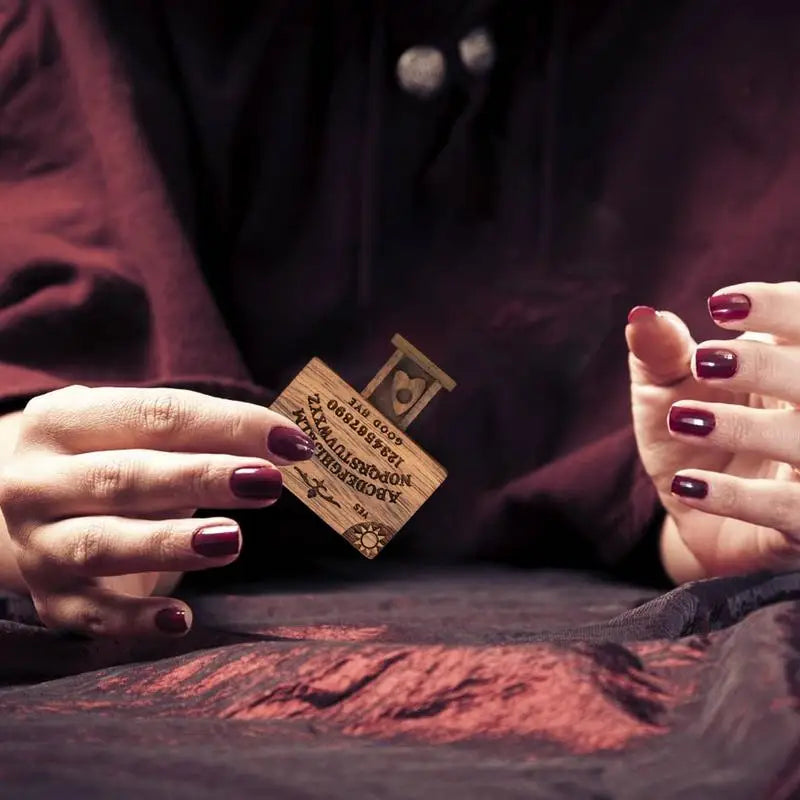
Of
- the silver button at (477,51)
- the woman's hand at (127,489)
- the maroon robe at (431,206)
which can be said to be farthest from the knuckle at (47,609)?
the silver button at (477,51)

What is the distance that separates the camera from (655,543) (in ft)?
2.61

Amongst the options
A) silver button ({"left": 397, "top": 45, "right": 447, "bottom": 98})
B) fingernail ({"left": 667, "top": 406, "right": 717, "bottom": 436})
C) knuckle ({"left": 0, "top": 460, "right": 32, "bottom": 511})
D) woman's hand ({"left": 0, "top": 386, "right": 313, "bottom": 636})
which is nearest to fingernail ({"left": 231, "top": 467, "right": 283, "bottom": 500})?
woman's hand ({"left": 0, "top": 386, "right": 313, "bottom": 636})

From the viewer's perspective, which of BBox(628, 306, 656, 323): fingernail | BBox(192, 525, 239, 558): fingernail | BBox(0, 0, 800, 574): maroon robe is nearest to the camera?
BBox(192, 525, 239, 558): fingernail

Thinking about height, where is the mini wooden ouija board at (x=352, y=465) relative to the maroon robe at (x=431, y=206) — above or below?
below

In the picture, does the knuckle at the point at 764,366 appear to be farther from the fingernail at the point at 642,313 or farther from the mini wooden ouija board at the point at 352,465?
the mini wooden ouija board at the point at 352,465

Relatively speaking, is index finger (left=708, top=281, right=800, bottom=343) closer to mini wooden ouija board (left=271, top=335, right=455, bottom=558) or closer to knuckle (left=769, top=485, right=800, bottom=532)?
knuckle (left=769, top=485, right=800, bottom=532)

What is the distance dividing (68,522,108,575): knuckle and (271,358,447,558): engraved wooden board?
0.51 ft

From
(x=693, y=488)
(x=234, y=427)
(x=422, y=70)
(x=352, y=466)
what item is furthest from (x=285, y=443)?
(x=422, y=70)

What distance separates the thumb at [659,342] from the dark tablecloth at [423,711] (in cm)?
14

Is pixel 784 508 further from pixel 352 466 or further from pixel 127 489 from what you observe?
pixel 127 489

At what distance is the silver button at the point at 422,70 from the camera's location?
0.79 meters

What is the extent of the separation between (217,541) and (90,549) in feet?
0.24

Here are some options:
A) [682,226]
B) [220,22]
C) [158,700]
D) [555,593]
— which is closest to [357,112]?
[220,22]

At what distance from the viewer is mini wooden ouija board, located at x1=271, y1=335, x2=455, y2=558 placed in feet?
2.25
